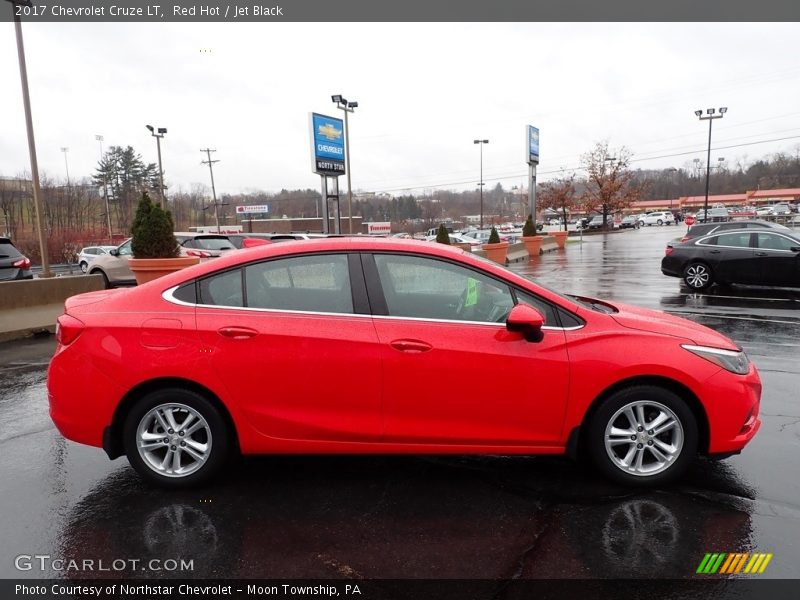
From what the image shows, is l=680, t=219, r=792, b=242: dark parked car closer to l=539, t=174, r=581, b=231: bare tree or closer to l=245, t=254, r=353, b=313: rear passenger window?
l=245, t=254, r=353, b=313: rear passenger window

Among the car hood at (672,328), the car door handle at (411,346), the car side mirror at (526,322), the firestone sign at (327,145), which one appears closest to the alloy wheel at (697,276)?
the car hood at (672,328)

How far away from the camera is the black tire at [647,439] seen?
140 inches

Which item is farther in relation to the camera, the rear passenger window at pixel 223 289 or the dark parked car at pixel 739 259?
the dark parked car at pixel 739 259

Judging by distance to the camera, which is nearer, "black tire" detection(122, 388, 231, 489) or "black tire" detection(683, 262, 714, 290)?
"black tire" detection(122, 388, 231, 489)

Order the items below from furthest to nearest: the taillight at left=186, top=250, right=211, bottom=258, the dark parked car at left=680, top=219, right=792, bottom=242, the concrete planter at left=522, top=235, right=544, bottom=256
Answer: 1. the concrete planter at left=522, top=235, right=544, bottom=256
2. the dark parked car at left=680, top=219, right=792, bottom=242
3. the taillight at left=186, top=250, right=211, bottom=258

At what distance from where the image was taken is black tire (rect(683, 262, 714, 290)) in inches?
517

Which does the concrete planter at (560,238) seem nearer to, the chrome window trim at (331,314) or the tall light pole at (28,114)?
the tall light pole at (28,114)

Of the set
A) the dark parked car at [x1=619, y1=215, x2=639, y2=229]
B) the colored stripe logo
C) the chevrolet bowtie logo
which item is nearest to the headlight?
the colored stripe logo

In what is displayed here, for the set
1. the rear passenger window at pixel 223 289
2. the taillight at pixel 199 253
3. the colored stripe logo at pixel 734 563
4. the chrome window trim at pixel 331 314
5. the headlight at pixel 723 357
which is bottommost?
the colored stripe logo at pixel 734 563

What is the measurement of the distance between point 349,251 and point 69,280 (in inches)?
334

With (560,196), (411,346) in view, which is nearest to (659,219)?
(560,196)

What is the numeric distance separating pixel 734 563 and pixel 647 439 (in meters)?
0.87

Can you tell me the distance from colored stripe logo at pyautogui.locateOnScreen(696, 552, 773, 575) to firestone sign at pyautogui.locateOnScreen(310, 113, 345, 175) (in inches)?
873

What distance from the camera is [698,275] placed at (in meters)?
13.3
